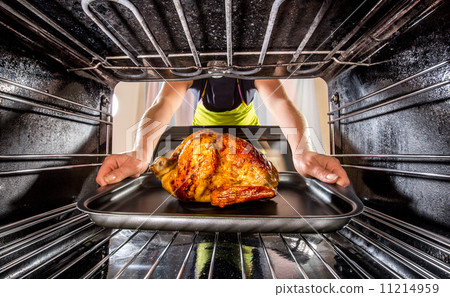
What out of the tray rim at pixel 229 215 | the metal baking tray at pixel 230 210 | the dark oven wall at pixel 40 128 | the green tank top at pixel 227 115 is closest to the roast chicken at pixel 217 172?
the metal baking tray at pixel 230 210

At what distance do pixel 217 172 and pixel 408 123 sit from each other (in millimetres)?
592

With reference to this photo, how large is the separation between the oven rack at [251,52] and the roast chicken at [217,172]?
0.86 ft

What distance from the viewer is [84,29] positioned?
0.58m

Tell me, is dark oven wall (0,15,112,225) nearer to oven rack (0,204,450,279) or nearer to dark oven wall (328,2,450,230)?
oven rack (0,204,450,279)

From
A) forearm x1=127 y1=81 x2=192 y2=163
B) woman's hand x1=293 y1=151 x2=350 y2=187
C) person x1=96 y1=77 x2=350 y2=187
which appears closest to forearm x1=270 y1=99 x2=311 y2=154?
person x1=96 y1=77 x2=350 y2=187

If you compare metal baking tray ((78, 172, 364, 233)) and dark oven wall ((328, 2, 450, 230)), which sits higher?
dark oven wall ((328, 2, 450, 230))

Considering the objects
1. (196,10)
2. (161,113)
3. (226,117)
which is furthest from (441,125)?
(161,113)

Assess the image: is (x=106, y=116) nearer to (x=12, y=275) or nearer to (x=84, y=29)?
(x=84, y=29)

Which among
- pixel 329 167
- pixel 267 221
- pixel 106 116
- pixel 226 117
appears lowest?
pixel 267 221

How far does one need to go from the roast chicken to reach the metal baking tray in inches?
1.9

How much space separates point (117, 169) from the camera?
2.80 feet

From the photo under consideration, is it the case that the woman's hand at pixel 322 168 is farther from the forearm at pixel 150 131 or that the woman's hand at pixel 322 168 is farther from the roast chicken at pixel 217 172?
the forearm at pixel 150 131

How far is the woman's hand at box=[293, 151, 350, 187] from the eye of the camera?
0.74 m

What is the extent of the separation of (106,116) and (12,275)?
2.15ft
